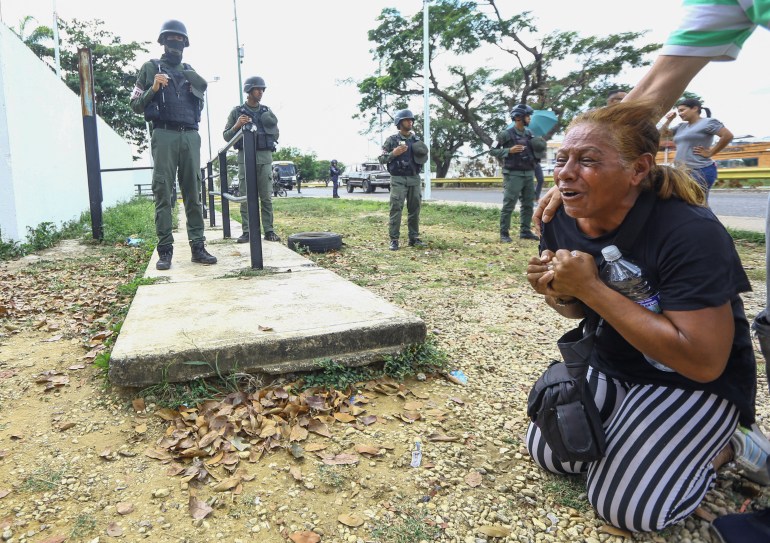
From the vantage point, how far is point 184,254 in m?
5.12

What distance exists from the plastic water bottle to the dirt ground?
0.71 metres

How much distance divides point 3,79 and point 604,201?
7.09m

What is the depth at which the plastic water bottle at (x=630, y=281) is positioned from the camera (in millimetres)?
1538

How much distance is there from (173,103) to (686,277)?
4216mm

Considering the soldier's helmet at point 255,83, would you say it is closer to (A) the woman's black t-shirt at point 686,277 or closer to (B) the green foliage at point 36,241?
(B) the green foliage at point 36,241

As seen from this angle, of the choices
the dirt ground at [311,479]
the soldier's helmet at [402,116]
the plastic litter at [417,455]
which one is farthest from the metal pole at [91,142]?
the plastic litter at [417,455]

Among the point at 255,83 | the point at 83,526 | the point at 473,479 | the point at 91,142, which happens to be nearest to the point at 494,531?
the point at 473,479

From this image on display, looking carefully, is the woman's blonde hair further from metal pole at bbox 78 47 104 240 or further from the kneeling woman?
metal pole at bbox 78 47 104 240

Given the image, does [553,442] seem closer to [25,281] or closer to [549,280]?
[549,280]

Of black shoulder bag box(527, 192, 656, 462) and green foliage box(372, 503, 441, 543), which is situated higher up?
black shoulder bag box(527, 192, 656, 462)

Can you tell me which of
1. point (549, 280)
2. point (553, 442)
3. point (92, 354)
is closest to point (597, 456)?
point (553, 442)

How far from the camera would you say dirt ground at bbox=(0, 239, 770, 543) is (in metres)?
1.56

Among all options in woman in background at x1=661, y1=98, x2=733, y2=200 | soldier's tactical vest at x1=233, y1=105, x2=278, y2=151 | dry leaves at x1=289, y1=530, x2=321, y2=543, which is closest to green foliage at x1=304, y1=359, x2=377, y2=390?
dry leaves at x1=289, y1=530, x2=321, y2=543

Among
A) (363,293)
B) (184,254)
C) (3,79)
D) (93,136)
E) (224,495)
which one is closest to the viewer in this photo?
(224,495)
